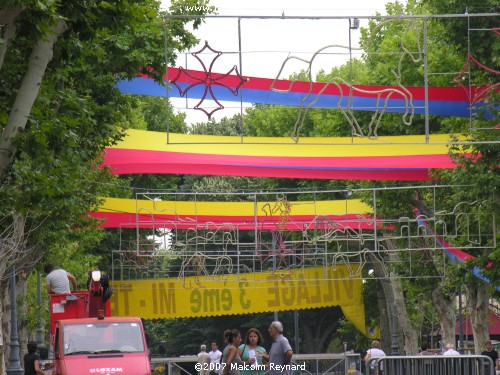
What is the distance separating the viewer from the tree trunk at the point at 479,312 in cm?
3590

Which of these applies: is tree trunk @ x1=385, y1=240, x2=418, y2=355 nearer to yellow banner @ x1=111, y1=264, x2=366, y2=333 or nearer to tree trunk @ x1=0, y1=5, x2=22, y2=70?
yellow banner @ x1=111, y1=264, x2=366, y2=333

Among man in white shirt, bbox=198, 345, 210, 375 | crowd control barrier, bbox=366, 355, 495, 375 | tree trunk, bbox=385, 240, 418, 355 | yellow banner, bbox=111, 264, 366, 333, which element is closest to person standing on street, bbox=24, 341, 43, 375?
crowd control barrier, bbox=366, 355, 495, 375

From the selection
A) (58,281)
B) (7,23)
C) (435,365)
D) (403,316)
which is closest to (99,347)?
(58,281)

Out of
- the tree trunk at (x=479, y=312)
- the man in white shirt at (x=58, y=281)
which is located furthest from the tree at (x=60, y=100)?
the tree trunk at (x=479, y=312)

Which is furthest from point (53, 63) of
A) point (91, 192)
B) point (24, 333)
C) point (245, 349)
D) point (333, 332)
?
point (333, 332)

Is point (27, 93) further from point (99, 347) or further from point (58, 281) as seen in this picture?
point (58, 281)

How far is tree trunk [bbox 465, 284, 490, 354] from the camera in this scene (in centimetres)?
3590

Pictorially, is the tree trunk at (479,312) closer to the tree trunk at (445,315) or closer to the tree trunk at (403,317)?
the tree trunk at (445,315)

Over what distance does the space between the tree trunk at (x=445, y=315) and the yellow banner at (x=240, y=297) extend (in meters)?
3.01

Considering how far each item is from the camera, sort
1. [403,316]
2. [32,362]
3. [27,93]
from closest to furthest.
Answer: [27,93] → [32,362] → [403,316]

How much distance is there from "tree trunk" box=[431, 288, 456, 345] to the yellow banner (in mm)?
3007

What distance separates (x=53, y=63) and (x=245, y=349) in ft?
17.9

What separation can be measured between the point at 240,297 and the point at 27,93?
26.6 meters

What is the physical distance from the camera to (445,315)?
41.1 metres
